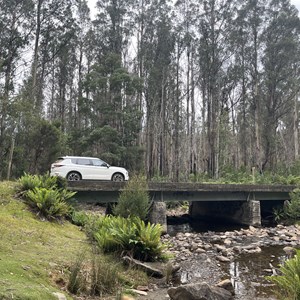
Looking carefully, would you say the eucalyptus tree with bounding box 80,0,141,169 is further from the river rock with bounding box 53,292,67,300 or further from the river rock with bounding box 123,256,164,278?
the river rock with bounding box 53,292,67,300

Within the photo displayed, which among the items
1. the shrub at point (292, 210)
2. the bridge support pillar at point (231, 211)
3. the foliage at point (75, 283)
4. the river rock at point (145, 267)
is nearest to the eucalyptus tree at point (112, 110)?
the bridge support pillar at point (231, 211)

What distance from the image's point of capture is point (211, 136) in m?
33.6

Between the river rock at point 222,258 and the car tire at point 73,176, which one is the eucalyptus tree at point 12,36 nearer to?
the car tire at point 73,176

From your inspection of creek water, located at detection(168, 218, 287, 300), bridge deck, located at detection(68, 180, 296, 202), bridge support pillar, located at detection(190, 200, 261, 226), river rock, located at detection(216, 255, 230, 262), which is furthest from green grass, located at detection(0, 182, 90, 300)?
bridge support pillar, located at detection(190, 200, 261, 226)

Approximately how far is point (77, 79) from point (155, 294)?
35.8 m

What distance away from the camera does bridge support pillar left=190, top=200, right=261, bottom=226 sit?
2059 centimetres

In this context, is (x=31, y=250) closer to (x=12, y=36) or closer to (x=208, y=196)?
(x=208, y=196)

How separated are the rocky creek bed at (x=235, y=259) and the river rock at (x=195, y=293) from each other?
0.51m

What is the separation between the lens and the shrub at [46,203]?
38.9ft

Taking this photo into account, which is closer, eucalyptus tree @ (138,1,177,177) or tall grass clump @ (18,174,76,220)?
tall grass clump @ (18,174,76,220)

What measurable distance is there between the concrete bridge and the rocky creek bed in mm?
2859

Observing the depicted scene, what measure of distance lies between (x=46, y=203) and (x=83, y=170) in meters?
4.49

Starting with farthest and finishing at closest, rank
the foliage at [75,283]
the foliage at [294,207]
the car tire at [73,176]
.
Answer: the foliage at [294,207] → the car tire at [73,176] → the foliage at [75,283]

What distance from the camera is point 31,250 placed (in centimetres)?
768
